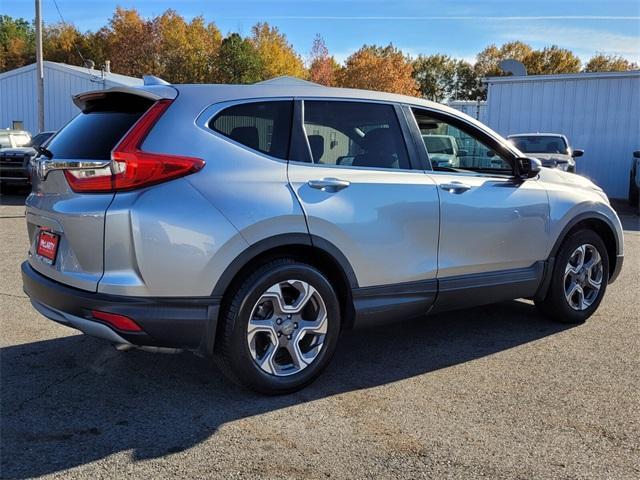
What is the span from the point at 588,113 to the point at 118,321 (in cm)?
1944

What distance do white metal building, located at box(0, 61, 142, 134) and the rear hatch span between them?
25.2m

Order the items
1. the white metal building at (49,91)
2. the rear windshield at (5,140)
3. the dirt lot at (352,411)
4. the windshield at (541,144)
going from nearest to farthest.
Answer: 1. the dirt lot at (352,411)
2. the windshield at (541,144)
3. the rear windshield at (5,140)
4. the white metal building at (49,91)

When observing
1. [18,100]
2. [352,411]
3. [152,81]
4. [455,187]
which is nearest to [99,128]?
[152,81]

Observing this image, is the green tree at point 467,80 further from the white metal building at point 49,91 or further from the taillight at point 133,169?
the taillight at point 133,169

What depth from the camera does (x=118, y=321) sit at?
3229mm

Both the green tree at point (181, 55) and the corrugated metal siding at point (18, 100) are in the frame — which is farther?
the green tree at point (181, 55)

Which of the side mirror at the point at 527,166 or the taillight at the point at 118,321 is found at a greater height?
the side mirror at the point at 527,166

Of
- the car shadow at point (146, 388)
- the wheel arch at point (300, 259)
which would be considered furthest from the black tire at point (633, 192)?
the wheel arch at point (300, 259)

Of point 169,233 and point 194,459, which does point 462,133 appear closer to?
point 169,233

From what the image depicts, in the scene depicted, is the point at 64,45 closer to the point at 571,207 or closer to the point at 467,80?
the point at 467,80

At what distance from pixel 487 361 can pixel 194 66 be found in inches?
2201

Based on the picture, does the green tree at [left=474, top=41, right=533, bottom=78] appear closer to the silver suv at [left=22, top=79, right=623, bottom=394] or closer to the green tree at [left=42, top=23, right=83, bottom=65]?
the green tree at [left=42, top=23, right=83, bottom=65]

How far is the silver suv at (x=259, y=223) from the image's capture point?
3244 millimetres

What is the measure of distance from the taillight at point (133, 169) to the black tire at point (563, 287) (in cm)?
316
